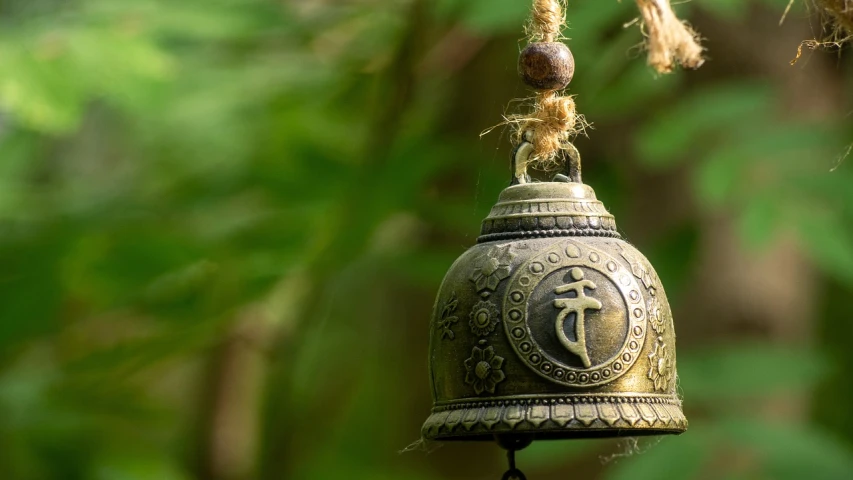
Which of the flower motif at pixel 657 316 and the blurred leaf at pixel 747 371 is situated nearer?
the flower motif at pixel 657 316

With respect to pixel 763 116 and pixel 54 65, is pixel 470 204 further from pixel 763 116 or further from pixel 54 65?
pixel 54 65

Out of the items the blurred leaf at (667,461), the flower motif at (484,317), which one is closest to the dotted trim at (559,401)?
the flower motif at (484,317)

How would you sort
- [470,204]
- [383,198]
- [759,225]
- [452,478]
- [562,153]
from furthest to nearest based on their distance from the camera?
1. [452,478]
2. [470,204]
3. [383,198]
4. [759,225]
5. [562,153]

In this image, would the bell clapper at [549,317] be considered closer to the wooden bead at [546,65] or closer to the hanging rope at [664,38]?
the wooden bead at [546,65]

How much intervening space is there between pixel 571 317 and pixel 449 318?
207mm

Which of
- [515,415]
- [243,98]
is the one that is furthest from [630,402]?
[243,98]

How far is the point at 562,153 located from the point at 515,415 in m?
0.49

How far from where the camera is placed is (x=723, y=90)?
365 cm

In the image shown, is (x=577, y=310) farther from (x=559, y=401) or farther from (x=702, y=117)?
(x=702, y=117)

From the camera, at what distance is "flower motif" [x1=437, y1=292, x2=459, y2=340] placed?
1.95 meters

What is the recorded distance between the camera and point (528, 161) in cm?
201

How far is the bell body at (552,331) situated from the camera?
1.86 m

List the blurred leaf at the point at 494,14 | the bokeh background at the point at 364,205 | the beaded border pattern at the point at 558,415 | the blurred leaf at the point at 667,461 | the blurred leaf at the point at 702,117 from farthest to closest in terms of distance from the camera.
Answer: the blurred leaf at the point at 702,117 → the bokeh background at the point at 364,205 → the blurred leaf at the point at 667,461 → the blurred leaf at the point at 494,14 → the beaded border pattern at the point at 558,415

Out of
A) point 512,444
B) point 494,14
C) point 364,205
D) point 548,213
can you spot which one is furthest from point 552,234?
point 364,205
